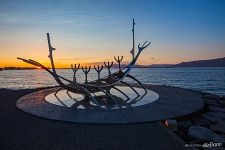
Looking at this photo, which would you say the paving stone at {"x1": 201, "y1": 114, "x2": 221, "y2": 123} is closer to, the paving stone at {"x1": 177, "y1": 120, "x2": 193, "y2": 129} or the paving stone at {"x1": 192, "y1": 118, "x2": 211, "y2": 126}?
the paving stone at {"x1": 192, "y1": 118, "x2": 211, "y2": 126}

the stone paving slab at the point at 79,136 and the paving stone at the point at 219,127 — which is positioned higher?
the stone paving slab at the point at 79,136

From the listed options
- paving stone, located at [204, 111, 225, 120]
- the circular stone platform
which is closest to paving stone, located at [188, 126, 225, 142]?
the circular stone platform

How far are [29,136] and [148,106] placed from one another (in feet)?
16.5

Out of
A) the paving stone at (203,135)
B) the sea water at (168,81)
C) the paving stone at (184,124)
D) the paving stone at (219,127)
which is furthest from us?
the sea water at (168,81)

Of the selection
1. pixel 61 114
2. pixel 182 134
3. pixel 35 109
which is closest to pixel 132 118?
pixel 182 134

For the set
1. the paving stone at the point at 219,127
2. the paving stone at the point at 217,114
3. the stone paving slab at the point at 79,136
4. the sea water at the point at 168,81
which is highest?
the stone paving slab at the point at 79,136

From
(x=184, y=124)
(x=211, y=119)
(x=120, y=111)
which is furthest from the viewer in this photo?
(x=120, y=111)

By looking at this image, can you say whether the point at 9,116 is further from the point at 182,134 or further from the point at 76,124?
the point at 182,134

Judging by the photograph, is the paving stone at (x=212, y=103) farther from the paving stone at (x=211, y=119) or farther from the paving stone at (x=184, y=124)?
the paving stone at (x=184, y=124)

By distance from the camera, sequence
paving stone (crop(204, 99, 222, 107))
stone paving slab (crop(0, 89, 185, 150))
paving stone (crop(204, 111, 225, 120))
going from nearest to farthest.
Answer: stone paving slab (crop(0, 89, 185, 150)), paving stone (crop(204, 111, 225, 120)), paving stone (crop(204, 99, 222, 107))

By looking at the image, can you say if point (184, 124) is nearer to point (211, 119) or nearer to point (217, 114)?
point (211, 119)

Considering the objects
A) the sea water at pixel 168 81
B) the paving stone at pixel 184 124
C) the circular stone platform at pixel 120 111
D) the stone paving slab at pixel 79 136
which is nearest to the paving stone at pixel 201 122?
the paving stone at pixel 184 124

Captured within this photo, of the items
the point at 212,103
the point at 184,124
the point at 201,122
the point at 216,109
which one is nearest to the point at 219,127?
the point at 201,122

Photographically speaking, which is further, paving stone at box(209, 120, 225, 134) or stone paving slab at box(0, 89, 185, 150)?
paving stone at box(209, 120, 225, 134)
